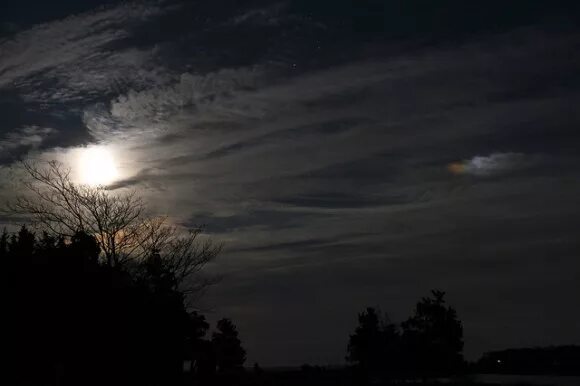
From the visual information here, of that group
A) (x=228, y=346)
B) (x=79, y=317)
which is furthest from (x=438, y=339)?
(x=79, y=317)

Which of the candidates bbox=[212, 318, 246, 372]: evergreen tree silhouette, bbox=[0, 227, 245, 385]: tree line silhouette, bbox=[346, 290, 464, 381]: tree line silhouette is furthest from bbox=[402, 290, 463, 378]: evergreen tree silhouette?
bbox=[0, 227, 245, 385]: tree line silhouette

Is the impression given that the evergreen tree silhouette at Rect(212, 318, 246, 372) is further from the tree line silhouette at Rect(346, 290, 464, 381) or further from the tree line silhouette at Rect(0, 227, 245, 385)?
the tree line silhouette at Rect(0, 227, 245, 385)

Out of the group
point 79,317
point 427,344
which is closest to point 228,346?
point 427,344

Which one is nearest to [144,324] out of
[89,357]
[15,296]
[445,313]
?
[89,357]

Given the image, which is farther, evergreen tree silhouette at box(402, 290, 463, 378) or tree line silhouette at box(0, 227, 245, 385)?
evergreen tree silhouette at box(402, 290, 463, 378)

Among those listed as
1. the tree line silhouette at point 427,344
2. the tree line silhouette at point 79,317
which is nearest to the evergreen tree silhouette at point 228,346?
the tree line silhouette at point 427,344

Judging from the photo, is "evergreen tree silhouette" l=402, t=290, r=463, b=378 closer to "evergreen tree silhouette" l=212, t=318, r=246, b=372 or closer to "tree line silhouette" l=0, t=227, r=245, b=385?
"evergreen tree silhouette" l=212, t=318, r=246, b=372

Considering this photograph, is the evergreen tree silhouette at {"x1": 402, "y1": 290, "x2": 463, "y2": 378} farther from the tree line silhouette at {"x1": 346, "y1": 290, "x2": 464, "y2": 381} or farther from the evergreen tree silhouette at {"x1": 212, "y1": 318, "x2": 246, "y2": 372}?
the evergreen tree silhouette at {"x1": 212, "y1": 318, "x2": 246, "y2": 372}

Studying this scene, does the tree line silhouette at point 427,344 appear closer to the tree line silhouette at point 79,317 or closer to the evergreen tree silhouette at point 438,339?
the evergreen tree silhouette at point 438,339

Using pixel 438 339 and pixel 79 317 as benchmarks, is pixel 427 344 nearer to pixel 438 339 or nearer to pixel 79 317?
pixel 438 339

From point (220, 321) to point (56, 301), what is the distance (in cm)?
5171

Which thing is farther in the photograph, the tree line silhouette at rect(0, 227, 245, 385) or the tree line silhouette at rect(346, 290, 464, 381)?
A: the tree line silhouette at rect(346, 290, 464, 381)

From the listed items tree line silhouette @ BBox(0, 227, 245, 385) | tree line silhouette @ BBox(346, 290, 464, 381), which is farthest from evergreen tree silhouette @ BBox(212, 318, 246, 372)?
tree line silhouette @ BBox(0, 227, 245, 385)

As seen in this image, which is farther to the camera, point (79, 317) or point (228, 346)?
point (228, 346)
